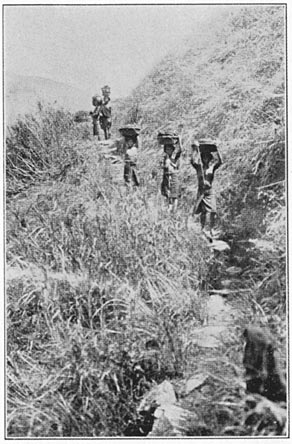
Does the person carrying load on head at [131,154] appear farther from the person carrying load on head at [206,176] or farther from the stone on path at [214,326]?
the stone on path at [214,326]

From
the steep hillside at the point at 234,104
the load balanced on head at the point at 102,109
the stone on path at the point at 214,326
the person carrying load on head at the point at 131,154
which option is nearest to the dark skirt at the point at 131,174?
the person carrying load on head at the point at 131,154

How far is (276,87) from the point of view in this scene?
3.64m

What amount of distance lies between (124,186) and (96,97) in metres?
0.47

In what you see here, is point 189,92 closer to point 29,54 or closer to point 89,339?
point 29,54

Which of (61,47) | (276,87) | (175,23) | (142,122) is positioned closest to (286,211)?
(276,87)

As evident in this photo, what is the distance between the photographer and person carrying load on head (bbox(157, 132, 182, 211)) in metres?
3.66

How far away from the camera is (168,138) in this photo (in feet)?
12.0

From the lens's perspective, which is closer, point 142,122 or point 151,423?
point 151,423

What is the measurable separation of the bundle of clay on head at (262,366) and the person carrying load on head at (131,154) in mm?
932

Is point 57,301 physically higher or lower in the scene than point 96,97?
lower

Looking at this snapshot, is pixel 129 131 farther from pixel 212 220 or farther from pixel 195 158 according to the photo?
pixel 212 220

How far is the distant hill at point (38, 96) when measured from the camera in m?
3.63

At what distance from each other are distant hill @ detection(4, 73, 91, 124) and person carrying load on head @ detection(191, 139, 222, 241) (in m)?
0.60

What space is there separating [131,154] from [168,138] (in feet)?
0.66
